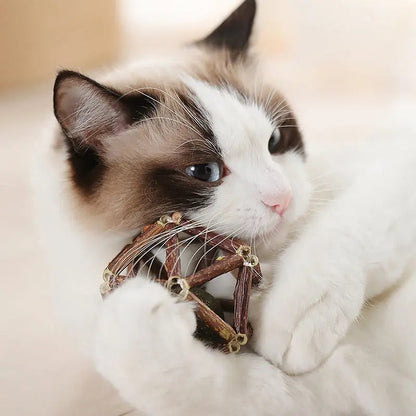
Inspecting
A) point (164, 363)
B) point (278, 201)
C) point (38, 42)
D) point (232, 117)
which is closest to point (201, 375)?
point (164, 363)

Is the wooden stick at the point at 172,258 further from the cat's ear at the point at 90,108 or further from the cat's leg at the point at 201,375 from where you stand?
the cat's ear at the point at 90,108

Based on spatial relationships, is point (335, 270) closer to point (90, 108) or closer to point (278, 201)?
point (278, 201)

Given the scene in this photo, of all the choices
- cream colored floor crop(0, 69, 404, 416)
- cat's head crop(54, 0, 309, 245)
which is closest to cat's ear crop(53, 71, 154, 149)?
cat's head crop(54, 0, 309, 245)

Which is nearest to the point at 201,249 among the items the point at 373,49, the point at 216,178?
the point at 216,178

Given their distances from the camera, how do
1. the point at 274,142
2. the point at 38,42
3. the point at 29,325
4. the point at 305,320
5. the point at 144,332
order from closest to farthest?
the point at 144,332
the point at 305,320
the point at 274,142
the point at 29,325
the point at 38,42

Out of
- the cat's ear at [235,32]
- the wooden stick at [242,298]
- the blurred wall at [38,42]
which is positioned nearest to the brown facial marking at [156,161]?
the wooden stick at [242,298]

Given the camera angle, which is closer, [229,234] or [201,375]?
[201,375]
